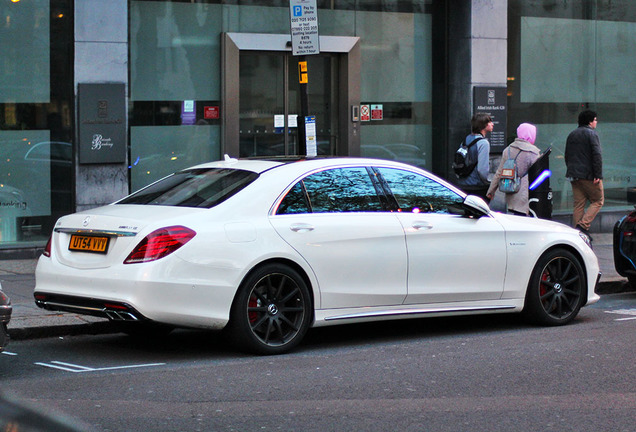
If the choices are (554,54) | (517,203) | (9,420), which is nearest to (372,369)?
(9,420)

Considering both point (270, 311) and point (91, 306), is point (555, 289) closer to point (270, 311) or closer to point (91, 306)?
point (270, 311)

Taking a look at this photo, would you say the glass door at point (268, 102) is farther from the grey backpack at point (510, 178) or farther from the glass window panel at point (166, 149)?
the grey backpack at point (510, 178)

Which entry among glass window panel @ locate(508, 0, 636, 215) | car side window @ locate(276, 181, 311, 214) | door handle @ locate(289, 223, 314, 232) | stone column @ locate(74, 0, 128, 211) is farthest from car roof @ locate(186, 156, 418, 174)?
glass window panel @ locate(508, 0, 636, 215)

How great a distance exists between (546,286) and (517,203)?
10.9 feet

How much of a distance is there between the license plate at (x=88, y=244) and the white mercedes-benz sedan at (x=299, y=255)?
1 cm

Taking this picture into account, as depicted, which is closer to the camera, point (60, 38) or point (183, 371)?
point (183, 371)

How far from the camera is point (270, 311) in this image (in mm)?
7566

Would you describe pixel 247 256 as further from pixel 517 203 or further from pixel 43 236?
pixel 43 236

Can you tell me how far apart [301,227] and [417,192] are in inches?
52.2

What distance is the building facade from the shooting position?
13.3 meters

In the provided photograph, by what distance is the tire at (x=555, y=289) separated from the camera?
904cm

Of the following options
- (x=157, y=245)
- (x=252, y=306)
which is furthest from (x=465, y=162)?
(x=157, y=245)

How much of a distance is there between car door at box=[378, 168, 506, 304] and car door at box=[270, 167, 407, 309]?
0.53 ft

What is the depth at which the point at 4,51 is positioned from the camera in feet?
43.3
